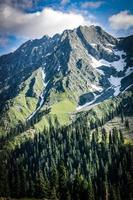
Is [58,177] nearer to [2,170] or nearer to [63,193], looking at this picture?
[63,193]

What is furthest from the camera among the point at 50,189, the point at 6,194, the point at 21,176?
the point at 21,176

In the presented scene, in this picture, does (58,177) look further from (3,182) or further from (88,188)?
(3,182)

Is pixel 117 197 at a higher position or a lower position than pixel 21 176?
lower

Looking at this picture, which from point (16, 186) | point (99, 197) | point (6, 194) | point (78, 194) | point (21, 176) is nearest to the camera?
point (78, 194)

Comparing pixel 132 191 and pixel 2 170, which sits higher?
pixel 2 170

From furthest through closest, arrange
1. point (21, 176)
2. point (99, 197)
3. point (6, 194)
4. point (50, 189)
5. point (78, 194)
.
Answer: point (99, 197), point (21, 176), point (6, 194), point (78, 194), point (50, 189)

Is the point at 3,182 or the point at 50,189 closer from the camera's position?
the point at 50,189

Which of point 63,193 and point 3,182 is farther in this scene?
point 3,182

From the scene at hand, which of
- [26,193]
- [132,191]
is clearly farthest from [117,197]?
[26,193]

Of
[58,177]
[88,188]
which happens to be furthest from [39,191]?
[88,188]
